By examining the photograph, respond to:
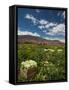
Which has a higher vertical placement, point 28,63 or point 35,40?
point 35,40

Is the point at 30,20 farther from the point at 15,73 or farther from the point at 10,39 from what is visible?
the point at 15,73

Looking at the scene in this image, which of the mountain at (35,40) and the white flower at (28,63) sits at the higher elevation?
the mountain at (35,40)

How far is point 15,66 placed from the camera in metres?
3.59

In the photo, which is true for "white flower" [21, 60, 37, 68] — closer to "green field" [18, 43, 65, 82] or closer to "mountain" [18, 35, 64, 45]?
"green field" [18, 43, 65, 82]

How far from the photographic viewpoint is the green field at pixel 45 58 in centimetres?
365

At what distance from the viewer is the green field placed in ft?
12.0

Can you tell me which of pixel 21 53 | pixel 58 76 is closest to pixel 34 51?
pixel 21 53

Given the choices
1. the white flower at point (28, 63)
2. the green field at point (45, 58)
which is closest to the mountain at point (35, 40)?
the green field at point (45, 58)

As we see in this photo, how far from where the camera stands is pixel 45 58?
3754 mm

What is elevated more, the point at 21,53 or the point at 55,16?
A: the point at 55,16

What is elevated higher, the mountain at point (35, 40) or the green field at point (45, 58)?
the mountain at point (35, 40)

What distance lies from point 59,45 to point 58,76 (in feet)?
1.10

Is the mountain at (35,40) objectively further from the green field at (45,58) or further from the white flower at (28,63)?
the white flower at (28,63)

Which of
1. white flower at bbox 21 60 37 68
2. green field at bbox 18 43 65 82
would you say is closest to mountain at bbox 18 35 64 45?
green field at bbox 18 43 65 82
